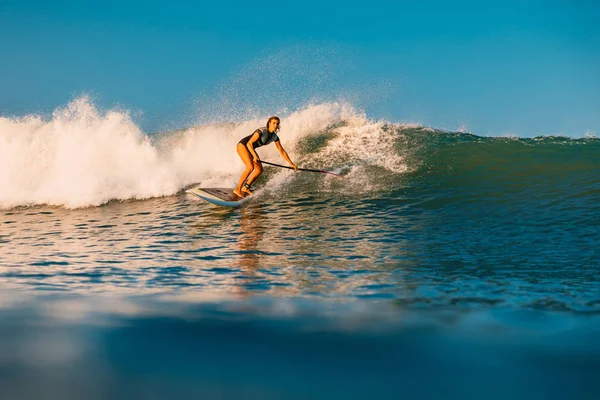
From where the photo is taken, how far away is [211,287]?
519cm

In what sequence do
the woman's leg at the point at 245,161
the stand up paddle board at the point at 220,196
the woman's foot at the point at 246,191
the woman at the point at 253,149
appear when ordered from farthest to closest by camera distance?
the woman's foot at the point at 246,191, the woman's leg at the point at 245,161, the woman at the point at 253,149, the stand up paddle board at the point at 220,196

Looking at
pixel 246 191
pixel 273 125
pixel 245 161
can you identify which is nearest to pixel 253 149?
pixel 245 161

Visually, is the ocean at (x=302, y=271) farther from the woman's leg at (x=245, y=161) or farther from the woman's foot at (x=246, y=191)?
the woman's leg at (x=245, y=161)

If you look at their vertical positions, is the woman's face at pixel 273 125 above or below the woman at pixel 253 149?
above

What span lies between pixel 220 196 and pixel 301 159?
3.96 m

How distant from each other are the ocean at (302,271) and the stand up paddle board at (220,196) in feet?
0.70

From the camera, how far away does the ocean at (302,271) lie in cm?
299

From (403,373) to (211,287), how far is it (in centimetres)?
254

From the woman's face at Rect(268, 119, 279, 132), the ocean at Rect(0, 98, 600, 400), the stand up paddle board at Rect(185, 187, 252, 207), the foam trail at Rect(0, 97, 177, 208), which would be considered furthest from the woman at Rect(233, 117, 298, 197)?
the foam trail at Rect(0, 97, 177, 208)

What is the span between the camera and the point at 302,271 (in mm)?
5984

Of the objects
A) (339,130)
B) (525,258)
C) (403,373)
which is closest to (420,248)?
(525,258)

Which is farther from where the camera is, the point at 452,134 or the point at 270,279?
the point at 452,134

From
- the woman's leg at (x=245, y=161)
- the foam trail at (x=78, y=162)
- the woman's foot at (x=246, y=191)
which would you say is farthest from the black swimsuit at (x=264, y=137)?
the foam trail at (x=78, y=162)

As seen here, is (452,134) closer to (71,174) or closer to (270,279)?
(71,174)
